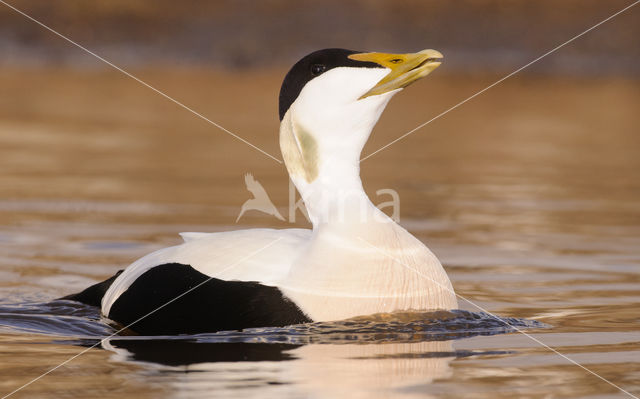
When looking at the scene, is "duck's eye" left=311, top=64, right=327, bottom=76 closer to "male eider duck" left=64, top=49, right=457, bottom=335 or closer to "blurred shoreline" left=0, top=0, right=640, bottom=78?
"male eider duck" left=64, top=49, right=457, bottom=335

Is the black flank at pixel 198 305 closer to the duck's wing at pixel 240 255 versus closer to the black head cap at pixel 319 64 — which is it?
the duck's wing at pixel 240 255

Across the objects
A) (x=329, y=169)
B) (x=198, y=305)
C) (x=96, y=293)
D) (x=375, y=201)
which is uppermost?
(x=375, y=201)

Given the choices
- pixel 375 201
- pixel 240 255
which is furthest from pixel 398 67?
pixel 375 201

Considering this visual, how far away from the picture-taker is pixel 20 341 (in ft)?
18.1

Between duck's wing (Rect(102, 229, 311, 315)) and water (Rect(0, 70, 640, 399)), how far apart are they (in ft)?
0.79

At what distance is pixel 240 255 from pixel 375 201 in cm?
433

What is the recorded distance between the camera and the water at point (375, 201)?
480 centimetres

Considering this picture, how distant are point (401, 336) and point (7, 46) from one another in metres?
18.0

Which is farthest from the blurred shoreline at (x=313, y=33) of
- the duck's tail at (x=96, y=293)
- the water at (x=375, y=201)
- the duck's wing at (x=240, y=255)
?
the duck's wing at (x=240, y=255)

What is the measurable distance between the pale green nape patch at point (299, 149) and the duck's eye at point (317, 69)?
0.20 metres

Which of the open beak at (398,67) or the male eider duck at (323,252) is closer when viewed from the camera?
the male eider duck at (323,252)

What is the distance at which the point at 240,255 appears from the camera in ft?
17.7

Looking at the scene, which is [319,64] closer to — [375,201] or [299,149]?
[299,149]

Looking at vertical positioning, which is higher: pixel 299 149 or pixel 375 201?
pixel 375 201
